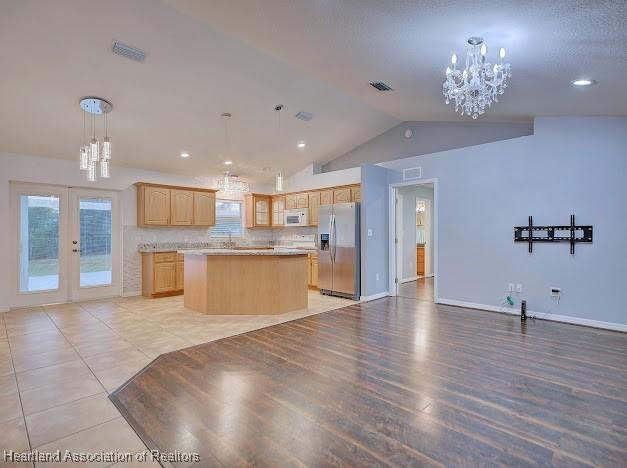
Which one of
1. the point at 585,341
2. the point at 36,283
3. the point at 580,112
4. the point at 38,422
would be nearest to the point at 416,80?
the point at 580,112

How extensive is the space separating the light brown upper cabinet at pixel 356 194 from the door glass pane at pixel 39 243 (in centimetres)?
526

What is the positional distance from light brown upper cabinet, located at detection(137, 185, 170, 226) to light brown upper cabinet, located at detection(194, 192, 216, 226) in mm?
579

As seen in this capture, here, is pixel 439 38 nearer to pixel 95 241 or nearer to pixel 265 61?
pixel 265 61

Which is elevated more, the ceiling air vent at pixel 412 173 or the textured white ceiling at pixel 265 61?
the textured white ceiling at pixel 265 61

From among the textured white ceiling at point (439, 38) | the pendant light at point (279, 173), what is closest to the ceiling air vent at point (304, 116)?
the pendant light at point (279, 173)

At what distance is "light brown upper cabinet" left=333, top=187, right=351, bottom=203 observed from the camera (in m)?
6.58

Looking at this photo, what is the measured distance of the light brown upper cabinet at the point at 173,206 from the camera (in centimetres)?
638

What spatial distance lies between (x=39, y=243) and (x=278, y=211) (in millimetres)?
4609

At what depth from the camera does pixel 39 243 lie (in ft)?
18.3

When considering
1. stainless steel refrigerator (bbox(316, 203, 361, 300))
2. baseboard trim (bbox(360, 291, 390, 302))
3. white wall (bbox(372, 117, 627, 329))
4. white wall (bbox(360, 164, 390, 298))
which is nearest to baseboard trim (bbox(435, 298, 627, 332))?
white wall (bbox(372, 117, 627, 329))

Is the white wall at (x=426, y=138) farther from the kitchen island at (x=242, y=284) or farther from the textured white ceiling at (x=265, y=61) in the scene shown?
the kitchen island at (x=242, y=284)

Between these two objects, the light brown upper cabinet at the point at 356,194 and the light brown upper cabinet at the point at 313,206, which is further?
the light brown upper cabinet at the point at 313,206

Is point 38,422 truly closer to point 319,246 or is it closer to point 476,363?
point 476,363

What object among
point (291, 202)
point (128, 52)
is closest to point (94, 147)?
point (128, 52)
